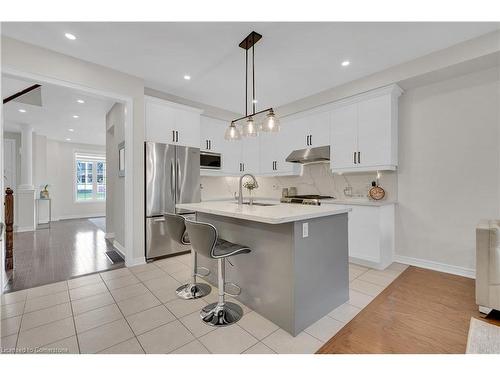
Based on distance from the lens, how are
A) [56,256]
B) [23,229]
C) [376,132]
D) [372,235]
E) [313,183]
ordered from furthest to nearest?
[23,229], [313,183], [56,256], [376,132], [372,235]

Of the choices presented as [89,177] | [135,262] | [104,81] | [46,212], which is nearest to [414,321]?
[135,262]

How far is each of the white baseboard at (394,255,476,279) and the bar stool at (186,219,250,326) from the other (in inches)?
106

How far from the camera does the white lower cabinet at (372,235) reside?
3.15 meters

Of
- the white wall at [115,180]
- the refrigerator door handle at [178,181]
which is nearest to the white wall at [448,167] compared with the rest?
the refrigerator door handle at [178,181]

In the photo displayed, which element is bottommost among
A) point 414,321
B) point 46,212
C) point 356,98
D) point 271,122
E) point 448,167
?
point 414,321

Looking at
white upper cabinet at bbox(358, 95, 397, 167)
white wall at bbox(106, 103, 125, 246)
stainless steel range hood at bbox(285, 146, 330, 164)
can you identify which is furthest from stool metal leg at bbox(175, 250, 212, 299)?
white upper cabinet at bbox(358, 95, 397, 167)

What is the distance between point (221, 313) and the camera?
6.64 feet

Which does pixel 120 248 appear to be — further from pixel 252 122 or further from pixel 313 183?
pixel 313 183

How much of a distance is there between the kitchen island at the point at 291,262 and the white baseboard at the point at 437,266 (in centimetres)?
170

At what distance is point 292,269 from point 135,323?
1.43 metres

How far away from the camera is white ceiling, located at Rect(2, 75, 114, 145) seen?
152 inches

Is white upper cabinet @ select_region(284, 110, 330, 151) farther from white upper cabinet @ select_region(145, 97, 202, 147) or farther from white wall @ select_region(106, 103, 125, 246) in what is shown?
white wall @ select_region(106, 103, 125, 246)
